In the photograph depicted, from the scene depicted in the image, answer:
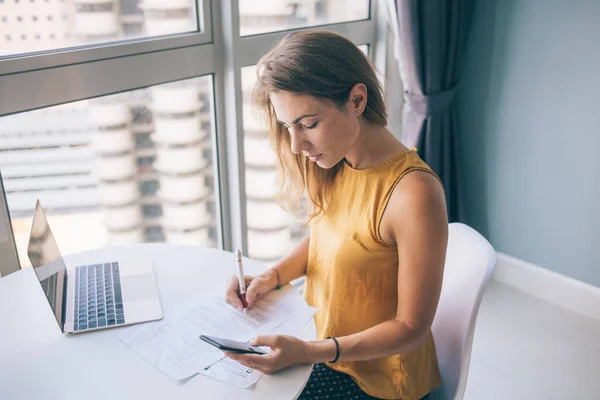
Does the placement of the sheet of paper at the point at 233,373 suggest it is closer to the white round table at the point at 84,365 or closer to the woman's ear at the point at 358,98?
the white round table at the point at 84,365

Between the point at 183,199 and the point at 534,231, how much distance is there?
4.95 ft

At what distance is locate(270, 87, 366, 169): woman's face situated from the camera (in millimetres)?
1218

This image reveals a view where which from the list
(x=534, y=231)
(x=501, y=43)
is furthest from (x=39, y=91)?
(x=534, y=231)

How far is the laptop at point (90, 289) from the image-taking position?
4.07 ft

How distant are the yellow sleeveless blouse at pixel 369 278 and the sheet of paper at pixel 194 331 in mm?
133

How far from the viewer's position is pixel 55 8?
1692 mm

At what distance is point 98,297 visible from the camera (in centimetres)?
134

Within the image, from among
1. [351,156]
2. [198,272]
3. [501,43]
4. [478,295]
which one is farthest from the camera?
[501,43]

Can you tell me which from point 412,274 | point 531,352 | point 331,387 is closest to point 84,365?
point 331,387

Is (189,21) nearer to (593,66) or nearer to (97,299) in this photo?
(97,299)

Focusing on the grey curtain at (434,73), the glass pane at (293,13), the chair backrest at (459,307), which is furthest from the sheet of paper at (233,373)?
the grey curtain at (434,73)

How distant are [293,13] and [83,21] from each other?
2.77 feet

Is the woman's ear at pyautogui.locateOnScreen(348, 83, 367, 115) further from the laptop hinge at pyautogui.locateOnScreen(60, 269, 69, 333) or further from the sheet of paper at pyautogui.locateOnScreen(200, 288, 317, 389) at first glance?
the laptop hinge at pyautogui.locateOnScreen(60, 269, 69, 333)

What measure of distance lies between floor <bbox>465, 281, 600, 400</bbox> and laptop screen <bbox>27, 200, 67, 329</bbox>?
140cm
